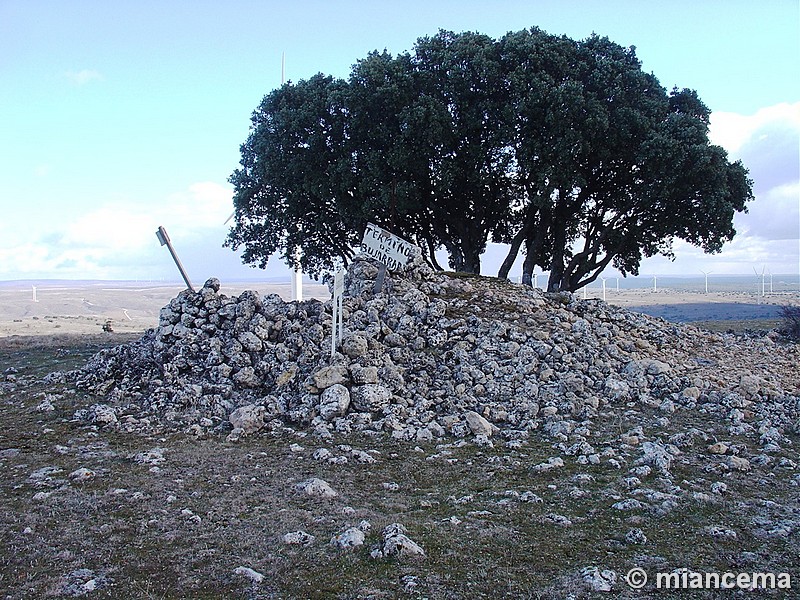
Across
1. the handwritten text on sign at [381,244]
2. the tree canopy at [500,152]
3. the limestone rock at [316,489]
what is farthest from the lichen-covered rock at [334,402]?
the tree canopy at [500,152]

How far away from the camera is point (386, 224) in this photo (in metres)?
21.1

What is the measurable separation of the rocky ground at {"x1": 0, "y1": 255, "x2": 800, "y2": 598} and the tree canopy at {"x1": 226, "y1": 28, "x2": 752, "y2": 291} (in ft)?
18.3

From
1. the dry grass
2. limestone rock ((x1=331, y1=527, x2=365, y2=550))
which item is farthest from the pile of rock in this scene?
limestone rock ((x1=331, y1=527, x2=365, y2=550))

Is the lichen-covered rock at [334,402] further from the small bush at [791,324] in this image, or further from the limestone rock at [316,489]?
the small bush at [791,324]

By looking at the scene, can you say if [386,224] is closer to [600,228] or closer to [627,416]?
[600,228]

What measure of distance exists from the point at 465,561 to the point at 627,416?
5.53m

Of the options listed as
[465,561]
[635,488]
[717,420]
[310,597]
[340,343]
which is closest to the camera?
[310,597]

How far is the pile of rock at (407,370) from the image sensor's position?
9586mm

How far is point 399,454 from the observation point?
8242 millimetres

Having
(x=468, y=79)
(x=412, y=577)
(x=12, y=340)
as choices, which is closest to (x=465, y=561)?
(x=412, y=577)

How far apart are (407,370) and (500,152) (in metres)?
10.8

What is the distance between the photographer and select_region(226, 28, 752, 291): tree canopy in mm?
18734

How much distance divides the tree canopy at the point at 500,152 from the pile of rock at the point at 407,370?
6.15 meters

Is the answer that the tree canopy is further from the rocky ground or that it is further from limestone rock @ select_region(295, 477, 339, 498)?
limestone rock @ select_region(295, 477, 339, 498)
